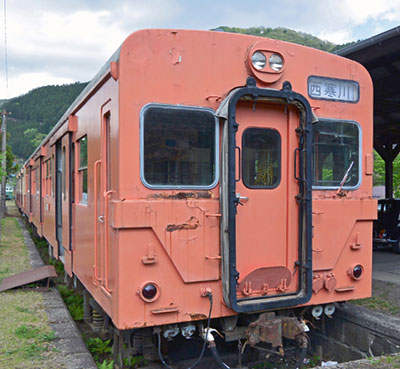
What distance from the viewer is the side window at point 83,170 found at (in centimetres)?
517

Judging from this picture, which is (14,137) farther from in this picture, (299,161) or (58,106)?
(299,161)

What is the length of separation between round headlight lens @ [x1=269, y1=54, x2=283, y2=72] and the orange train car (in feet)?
0.03

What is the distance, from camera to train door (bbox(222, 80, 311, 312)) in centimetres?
385

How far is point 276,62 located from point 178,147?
1180 millimetres

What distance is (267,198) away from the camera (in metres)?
4.09

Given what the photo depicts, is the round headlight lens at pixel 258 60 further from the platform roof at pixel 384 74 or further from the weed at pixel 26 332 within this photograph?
the platform roof at pixel 384 74

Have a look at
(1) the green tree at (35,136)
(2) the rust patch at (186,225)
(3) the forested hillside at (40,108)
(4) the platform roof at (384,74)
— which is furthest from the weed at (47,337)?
(3) the forested hillside at (40,108)

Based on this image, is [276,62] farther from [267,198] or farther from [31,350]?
[31,350]

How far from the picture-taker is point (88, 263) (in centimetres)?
488

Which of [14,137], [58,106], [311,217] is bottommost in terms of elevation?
[311,217]

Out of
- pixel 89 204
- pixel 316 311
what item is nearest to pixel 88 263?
pixel 89 204

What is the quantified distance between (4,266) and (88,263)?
5541 millimetres

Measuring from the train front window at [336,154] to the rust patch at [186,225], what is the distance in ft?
4.23

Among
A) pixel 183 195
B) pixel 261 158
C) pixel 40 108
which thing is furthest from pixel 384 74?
pixel 40 108
